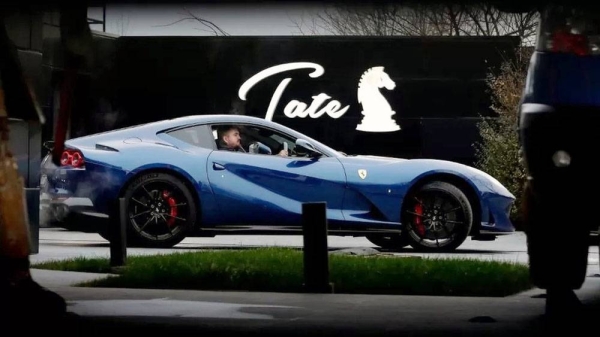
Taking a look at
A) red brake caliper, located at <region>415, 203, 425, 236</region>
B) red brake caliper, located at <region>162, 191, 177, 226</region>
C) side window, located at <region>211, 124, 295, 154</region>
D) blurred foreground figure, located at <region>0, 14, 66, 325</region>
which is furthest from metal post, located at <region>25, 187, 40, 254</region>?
blurred foreground figure, located at <region>0, 14, 66, 325</region>

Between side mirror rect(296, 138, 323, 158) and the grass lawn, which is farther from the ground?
side mirror rect(296, 138, 323, 158)

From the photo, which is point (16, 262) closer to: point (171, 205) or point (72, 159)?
point (72, 159)

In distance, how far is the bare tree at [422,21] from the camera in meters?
7.89

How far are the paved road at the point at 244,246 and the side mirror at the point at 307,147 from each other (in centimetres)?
94

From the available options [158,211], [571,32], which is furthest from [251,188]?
[571,32]

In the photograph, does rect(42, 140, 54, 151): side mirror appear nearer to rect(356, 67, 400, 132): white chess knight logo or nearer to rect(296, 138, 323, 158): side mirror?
rect(296, 138, 323, 158): side mirror

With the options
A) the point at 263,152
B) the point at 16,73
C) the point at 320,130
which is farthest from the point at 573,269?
the point at 263,152

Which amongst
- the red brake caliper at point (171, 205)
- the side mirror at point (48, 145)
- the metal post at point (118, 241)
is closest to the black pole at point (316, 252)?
the metal post at point (118, 241)

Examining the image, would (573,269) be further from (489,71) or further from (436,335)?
(489,71)

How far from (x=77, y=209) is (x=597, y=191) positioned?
301 inches

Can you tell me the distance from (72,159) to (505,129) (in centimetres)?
429

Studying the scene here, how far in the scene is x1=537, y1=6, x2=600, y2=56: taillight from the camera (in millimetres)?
6723

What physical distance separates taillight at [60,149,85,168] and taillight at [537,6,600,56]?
6.97 m

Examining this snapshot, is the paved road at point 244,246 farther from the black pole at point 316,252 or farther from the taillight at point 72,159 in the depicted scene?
the black pole at point 316,252
